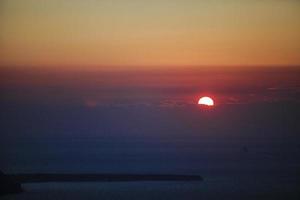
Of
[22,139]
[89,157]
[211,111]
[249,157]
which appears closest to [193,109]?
[211,111]

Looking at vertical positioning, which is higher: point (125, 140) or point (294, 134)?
point (294, 134)

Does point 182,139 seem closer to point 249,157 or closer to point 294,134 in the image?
point 249,157

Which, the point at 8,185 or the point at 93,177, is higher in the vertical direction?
the point at 93,177

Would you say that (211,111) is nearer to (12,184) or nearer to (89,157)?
(89,157)

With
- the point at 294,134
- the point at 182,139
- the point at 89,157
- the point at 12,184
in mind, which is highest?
the point at 294,134

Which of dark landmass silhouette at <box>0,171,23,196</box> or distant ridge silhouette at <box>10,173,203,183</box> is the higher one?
distant ridge silhouette at <box>10,173,203,183</box>

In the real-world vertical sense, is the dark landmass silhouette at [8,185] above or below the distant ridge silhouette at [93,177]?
below
